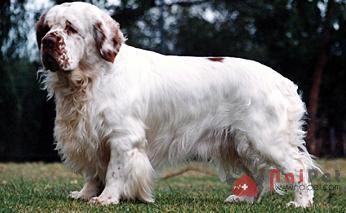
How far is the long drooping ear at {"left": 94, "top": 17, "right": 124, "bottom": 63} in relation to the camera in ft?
19.0

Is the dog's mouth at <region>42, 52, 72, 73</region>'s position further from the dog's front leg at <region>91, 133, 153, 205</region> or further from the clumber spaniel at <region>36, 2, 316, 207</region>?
the dog's front leg at <region>91, 133, 153, 205</region>

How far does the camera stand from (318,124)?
22109 millimetres

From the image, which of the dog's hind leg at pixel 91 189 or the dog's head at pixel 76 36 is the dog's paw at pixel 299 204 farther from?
the dog's head at pixel 76 36

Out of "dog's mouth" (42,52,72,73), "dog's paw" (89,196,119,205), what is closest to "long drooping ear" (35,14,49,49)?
"dog's mouth" (42,52,72,73)

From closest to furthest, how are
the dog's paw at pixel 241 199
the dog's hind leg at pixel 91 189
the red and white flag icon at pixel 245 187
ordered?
the dog's hind leg at pixel 91 189 < the dog's paw at pixel 241 199 < the red and white flag icon at pixel 245 187

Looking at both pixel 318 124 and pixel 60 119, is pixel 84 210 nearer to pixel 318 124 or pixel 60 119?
pixel 60 119

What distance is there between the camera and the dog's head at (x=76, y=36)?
5.61m

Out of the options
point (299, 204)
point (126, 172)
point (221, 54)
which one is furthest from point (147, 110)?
point (221, 54)

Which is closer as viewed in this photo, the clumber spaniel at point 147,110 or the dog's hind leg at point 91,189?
the clumber spaniel at point 147,110

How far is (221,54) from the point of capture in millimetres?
21953

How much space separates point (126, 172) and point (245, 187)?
1.31m

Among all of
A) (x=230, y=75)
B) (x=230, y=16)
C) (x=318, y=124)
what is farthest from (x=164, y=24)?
(x=230, y=75)

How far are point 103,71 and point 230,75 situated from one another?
3.74 ft

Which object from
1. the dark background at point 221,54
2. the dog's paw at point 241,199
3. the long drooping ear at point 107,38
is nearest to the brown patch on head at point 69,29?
the long drooping ear at point 107,38
